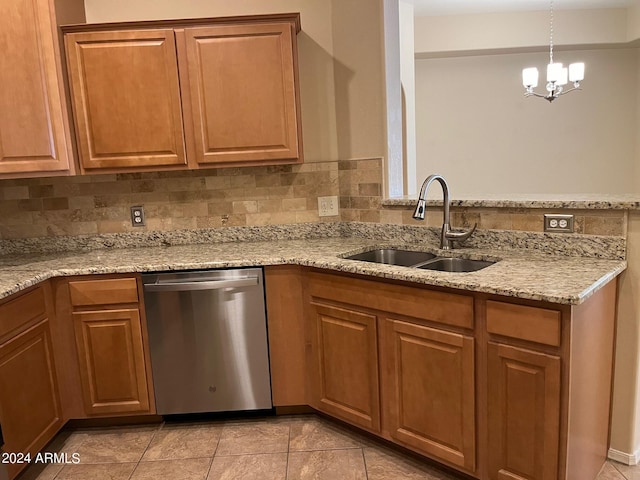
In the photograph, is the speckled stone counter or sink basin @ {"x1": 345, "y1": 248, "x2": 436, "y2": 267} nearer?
the speckled stone counter

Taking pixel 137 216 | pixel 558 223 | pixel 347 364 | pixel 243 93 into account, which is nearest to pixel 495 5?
pixel 243 93

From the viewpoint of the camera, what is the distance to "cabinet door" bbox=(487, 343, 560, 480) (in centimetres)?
159

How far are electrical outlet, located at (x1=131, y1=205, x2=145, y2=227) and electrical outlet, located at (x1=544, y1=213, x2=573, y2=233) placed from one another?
6.94 feet

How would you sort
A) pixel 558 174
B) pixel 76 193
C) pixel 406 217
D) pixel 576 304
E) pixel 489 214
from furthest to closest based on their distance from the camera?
pixel 558 174 → pixel 76 193 → pixel 406 217 → pixel 489 214 → pixel 576 304

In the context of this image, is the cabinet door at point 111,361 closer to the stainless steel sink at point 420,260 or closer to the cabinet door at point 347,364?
the cabinet door at point 347,364

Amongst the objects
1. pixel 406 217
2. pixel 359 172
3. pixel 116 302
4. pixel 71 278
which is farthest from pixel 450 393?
pixel 71 278

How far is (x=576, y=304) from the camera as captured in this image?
4.84ft

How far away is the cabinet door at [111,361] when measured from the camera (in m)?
2.36

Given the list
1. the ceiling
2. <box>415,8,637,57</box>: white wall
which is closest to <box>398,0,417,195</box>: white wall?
the ceiling

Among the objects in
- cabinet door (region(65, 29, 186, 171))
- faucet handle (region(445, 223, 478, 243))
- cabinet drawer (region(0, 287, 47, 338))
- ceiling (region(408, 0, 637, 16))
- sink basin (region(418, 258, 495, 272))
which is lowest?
cabinet drawer (region(0, 287, 47, 338))

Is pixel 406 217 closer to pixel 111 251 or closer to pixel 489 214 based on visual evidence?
pixel 489 214

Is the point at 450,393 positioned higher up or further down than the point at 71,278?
further down

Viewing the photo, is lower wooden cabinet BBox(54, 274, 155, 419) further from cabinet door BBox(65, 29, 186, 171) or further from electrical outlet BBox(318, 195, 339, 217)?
electrical outlet BBox(318, 195, 339, 217)

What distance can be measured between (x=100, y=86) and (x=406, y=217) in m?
1.67
